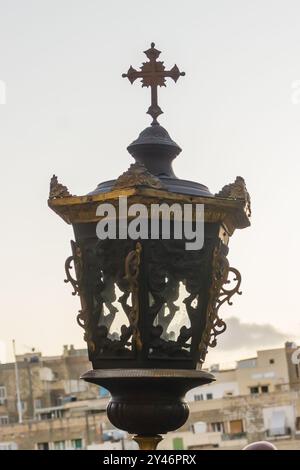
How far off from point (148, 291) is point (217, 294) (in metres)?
0.28

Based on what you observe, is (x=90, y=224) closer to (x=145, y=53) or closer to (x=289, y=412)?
(x=145, y=53)

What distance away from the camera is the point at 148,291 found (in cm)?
482

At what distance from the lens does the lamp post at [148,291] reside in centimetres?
476

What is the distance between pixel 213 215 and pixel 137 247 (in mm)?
302

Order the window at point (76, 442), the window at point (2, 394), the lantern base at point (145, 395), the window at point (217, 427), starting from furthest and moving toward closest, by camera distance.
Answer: the window at point (2, 394), the window at point (76, 442), the window at point (217, 427), the lantern base at point (145, 395)

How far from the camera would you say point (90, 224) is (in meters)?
4.89

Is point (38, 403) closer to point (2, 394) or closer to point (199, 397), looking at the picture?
point (2, 394)

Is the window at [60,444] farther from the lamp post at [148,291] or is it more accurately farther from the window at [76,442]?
the lamp post at [148,291]

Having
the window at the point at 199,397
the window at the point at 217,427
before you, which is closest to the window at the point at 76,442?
the window at the point at 217,427

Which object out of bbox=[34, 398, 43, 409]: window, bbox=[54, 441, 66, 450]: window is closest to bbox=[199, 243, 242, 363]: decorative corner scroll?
bbox=[54, 441, 66, 450]: window

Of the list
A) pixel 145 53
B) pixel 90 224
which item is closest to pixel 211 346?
pixel 90 224

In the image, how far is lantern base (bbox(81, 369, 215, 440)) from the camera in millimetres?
4730
